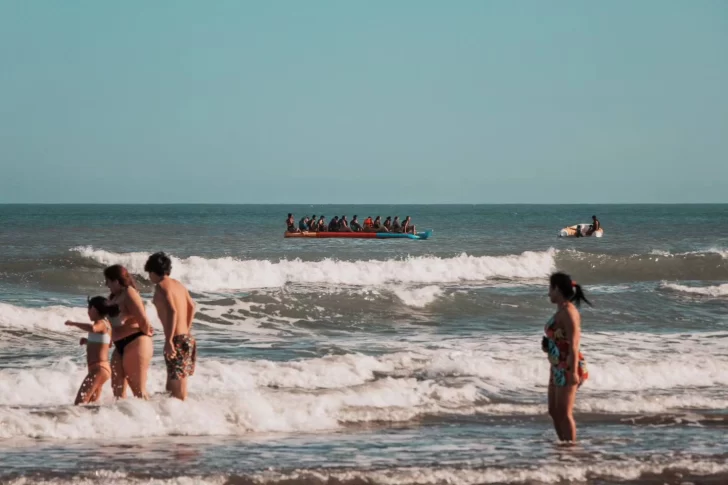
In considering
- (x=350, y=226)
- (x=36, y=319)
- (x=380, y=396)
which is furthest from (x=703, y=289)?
(x=350, y=226)

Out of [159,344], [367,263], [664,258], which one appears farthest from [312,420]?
[664,258]

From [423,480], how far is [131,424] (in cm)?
291

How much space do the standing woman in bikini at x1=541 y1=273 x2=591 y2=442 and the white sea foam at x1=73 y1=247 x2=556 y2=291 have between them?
65.8ft

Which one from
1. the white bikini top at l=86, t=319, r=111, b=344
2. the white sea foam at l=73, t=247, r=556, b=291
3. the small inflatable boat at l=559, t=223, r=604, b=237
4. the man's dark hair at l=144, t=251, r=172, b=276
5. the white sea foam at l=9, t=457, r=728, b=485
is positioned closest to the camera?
the white sea foam at l=9, t=457, r=728, b=485

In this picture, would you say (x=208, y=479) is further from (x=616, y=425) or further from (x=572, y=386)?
(x=616, y=425)

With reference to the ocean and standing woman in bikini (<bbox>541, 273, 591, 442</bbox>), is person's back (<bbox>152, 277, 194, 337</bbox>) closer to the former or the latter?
the ocean

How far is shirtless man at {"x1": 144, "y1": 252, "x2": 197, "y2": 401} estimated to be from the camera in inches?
336

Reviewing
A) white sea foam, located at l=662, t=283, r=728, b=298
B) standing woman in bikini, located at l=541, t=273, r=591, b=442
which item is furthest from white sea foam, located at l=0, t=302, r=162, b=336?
white sea foam, located at l=662, t=283, r=728, b=298

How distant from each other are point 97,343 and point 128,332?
1.45ft

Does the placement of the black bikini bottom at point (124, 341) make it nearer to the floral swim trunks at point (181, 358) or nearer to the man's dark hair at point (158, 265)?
the floral swim trunks at point (181, 358)

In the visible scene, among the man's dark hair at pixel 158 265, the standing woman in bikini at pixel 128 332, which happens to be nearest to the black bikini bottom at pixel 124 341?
the standing woman in bikini at pixel 128 332

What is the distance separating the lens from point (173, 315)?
855cm

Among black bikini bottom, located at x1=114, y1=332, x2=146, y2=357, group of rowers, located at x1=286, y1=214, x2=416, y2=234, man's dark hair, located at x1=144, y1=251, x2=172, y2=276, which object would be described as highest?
man's dark hair, located at x1=144, y1=251, x2=172, y2=276

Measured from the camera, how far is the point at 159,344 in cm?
1541
